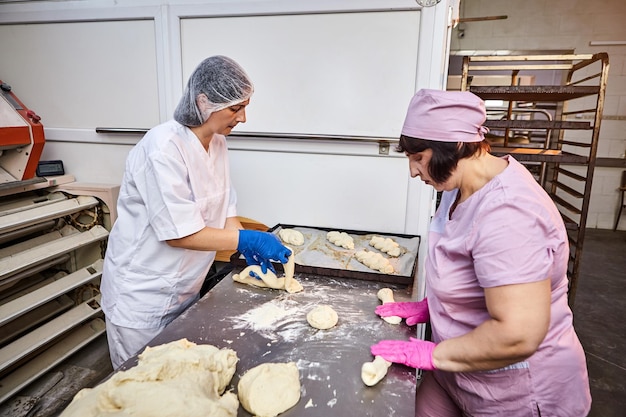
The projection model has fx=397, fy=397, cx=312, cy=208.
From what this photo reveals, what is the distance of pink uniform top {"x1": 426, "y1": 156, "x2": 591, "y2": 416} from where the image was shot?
0.96 m

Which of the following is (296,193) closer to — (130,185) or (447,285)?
(130,185)

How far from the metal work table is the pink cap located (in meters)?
0.69

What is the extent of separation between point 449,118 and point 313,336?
82 centimetres

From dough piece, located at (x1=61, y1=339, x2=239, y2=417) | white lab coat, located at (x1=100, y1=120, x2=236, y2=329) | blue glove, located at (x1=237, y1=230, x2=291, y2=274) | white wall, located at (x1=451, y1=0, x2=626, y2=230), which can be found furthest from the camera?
white wall, located at (x1=451, y1=0, x2=626, y2=230)

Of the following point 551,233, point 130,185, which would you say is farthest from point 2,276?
point 551,233

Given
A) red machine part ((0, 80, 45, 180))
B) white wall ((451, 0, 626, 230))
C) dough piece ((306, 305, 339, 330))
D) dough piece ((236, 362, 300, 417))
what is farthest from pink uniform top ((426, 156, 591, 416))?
white wall ((451, 0, 626, 230))

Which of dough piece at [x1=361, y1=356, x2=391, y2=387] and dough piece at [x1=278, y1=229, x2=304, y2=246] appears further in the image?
dough piece at [x1=278, y1=229, x2=304, y2=246]

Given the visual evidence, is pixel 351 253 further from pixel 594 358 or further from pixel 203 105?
pixel 594 358

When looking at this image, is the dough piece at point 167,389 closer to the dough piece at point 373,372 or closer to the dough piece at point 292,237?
the dough piece at point 373,372

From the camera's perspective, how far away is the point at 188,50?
247 cm

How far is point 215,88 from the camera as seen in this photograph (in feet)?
5.00

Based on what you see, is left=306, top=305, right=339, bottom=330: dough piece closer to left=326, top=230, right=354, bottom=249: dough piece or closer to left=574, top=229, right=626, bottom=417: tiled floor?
left=326, top=230, right=354, bottom=249: dough piece

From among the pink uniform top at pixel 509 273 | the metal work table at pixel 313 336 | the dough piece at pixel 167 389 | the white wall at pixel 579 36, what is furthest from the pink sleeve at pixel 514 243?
the white wall at pixel 579 36

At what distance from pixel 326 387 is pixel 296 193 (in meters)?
1.56
